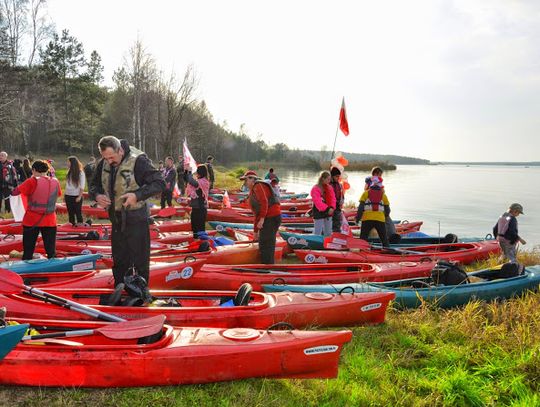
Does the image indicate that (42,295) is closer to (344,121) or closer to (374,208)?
(374,208)

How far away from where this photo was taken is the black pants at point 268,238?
544 cm

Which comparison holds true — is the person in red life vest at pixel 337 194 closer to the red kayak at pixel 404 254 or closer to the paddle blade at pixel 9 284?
the red kayak at pixel 404 254

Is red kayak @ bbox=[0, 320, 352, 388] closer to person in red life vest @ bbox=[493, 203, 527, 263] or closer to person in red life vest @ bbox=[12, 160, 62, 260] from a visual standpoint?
person in red life vest @ bbox=[12, 160, 62, 260]

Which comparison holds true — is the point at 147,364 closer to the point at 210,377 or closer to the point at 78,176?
the point at 210,377

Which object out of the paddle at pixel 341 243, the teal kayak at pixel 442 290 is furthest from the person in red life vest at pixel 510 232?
the paddle at pixel 341 243

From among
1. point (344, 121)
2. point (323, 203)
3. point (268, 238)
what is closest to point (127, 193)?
point (268, 238)

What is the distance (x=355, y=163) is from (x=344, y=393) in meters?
54.5

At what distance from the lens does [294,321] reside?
12.9ft

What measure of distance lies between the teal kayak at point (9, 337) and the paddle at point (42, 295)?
79 centimetres

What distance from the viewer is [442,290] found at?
4.85m

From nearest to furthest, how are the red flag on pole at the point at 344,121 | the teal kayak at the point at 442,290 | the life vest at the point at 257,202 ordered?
the teal kayak at the point at 442,290
the life vest at the point at 257,202
the red flag on pole at the point at 344,121

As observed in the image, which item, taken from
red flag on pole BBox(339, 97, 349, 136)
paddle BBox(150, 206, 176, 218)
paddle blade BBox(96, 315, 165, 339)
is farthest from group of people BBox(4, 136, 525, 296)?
red flag on pole BBox(339, 97, 349, 136)

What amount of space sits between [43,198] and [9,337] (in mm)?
3056

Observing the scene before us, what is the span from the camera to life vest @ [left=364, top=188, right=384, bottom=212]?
22.5 ft
